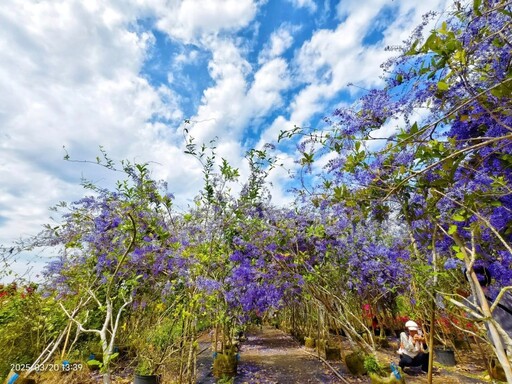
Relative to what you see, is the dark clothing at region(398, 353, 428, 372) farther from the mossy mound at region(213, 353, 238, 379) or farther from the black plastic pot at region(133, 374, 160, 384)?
the black plastic pot at region(133, 374, 160, 384)

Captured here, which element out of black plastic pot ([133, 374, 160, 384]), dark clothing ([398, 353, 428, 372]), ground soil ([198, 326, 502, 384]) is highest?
black plastic pot ([133, 374, 160, 384])

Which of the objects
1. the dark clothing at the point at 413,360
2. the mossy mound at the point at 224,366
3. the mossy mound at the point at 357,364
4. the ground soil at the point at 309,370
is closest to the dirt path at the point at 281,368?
the ground soil at the point at 309,370

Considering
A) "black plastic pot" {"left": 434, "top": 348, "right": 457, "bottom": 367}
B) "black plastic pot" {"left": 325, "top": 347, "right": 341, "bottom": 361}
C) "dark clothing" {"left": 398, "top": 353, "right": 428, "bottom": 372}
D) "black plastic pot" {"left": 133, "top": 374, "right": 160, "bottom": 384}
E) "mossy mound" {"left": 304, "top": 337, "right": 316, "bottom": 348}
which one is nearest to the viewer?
"black plastic pot" {"left": 133, "top": 374, "right": 160, "bottom": 384}

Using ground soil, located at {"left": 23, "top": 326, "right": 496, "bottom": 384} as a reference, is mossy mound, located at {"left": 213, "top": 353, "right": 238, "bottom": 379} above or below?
above

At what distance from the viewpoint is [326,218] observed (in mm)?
5926

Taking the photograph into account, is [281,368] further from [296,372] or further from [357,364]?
[357,364]

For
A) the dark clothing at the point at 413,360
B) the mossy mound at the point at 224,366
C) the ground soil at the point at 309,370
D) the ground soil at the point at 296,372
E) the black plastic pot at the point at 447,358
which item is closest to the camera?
the ground soil at the point at 296,372

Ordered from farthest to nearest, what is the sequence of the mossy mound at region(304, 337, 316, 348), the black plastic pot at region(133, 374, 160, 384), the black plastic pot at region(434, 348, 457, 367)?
the mossy mound at region(304, 337, 316, 348) → the black plastic pot at region(434, 348, 457, 367) → the black plastic pot at region(133, 374, 160, 384)

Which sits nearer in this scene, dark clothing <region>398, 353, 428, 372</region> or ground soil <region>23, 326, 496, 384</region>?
ground soil <region>23, 326, 496, 384</region>

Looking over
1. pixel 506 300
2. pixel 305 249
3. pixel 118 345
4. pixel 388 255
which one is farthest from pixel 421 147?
pixel 118 345

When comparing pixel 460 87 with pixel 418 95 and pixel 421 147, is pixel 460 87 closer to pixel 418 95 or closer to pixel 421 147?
pixel 418 95

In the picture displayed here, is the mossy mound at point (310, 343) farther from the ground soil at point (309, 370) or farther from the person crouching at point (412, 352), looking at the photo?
the person crouching at point (412, 352)

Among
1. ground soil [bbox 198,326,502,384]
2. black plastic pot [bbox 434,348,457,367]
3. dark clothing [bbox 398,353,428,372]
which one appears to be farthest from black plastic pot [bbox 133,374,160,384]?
black plastic pot [bbox 434,348,457,367]

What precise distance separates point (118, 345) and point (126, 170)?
4.64 meters
